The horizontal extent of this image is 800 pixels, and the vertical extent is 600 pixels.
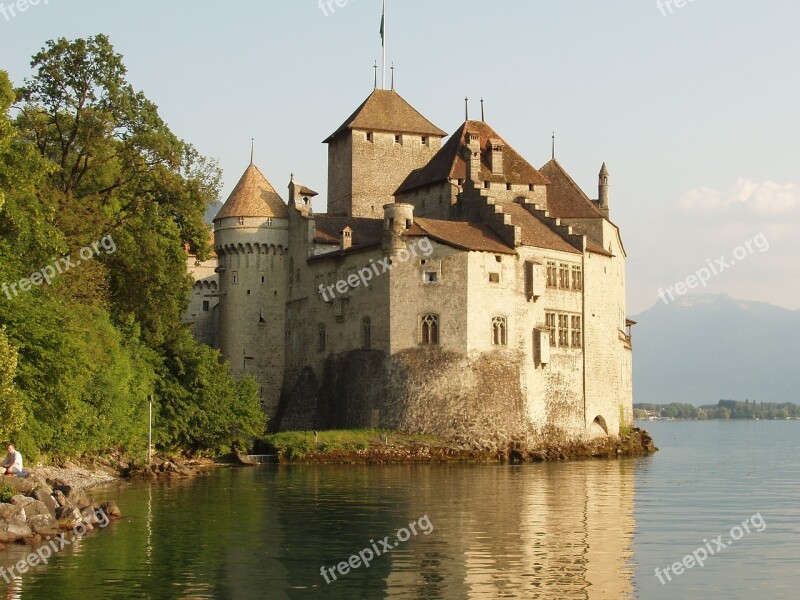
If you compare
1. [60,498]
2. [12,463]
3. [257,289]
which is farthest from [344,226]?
[60,498]

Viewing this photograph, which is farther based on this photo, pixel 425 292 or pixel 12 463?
pixel 425 292

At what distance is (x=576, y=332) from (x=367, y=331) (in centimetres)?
1286

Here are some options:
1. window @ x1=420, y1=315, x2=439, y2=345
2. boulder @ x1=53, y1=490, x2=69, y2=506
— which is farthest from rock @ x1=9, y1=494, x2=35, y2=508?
window @ x1=420, y1=315, x2=439, y2=345

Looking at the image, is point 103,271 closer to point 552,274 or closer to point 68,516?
point 68,516

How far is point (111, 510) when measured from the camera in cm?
3922

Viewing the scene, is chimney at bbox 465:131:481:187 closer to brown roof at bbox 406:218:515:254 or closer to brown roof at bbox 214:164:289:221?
brown roof at bbox 406:218:515:254

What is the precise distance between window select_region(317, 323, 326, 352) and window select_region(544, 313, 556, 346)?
14262 millimetres

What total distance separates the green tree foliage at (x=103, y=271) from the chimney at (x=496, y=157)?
20.2 m

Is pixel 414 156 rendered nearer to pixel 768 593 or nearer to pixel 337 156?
pixel 337 156

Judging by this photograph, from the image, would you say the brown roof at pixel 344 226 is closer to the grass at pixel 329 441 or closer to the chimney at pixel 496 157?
the chimney at pixel 496 157

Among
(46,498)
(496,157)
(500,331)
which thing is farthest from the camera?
(496,157)

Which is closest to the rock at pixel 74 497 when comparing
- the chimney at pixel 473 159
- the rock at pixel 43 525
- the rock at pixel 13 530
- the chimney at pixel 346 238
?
the rock at pixel 43 525

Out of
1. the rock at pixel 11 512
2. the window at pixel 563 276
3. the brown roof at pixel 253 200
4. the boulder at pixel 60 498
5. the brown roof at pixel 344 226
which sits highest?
the brown roof at pixel 253 200

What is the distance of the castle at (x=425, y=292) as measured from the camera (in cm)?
7106
